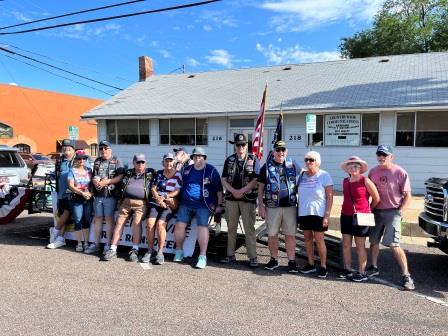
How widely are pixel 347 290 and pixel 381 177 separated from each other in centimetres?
154

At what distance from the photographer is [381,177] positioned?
5.24 metres

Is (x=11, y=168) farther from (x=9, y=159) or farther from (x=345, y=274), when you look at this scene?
(x=345, y=274)

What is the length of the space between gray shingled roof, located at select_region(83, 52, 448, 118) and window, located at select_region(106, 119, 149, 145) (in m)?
0.67

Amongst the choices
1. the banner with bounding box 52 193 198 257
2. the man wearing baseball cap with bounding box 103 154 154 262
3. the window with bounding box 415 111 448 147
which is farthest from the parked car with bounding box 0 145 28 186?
the window with bounding box 415 111 448 147

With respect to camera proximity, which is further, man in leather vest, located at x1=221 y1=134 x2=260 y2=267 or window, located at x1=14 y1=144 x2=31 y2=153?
window, located at x1=14 y1=144 x2=31 y2=153

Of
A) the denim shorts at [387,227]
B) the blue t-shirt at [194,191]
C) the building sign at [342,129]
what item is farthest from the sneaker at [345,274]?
the building sign at [342,129]

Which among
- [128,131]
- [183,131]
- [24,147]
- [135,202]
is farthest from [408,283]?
[24,147]

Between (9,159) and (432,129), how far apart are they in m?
13.0

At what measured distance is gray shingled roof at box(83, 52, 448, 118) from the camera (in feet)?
46.6

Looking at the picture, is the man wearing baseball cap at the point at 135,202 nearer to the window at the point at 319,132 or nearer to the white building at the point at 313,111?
the white building at the point at 313,111

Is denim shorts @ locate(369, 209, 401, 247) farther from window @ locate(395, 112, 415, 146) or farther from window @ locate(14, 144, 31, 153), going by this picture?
window @ locate(14, 144, 31, 153)

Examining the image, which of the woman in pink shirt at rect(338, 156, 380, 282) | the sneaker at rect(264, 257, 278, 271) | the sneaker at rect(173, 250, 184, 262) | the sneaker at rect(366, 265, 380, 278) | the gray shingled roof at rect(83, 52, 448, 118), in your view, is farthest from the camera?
the gray shingled roof at rect(83, 52, 448, 118)

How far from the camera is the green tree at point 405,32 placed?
3038 cm

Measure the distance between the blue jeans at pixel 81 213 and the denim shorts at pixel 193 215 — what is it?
164 cm
